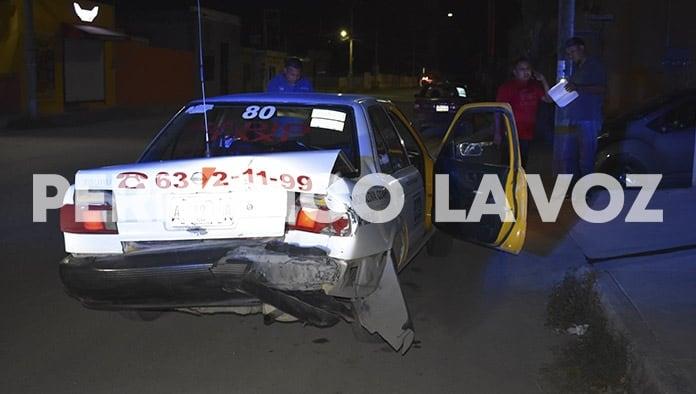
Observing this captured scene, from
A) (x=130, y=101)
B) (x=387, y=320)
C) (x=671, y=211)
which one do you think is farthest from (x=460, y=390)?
(x=130, y=101)

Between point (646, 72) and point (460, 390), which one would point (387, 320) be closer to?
point (460, 390)

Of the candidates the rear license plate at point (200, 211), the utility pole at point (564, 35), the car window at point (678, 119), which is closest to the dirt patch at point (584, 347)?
the rear license plate at point (200, 211)

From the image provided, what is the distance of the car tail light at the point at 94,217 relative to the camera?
502 centimetres

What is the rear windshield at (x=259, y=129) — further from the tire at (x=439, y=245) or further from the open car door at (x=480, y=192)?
the tire at (x=439, y=245)

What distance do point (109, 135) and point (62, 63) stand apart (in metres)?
10.1

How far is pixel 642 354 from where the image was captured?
4.80 m

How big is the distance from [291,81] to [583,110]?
3661 mm

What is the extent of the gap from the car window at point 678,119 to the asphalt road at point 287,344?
3.86 meters

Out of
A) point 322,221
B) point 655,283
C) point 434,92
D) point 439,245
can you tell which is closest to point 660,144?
point 439,245

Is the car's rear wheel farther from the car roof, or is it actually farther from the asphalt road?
the car roof

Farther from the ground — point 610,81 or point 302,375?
point 610,81

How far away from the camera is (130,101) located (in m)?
36.9

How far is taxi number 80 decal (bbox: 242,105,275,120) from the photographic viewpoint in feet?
20.0

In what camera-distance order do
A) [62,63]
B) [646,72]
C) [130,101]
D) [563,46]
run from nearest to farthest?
[563,46]
[646,72]
[62,63]
[130,101]
